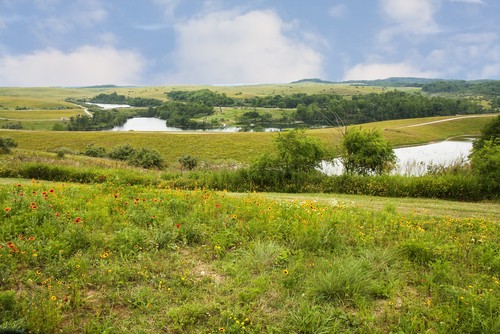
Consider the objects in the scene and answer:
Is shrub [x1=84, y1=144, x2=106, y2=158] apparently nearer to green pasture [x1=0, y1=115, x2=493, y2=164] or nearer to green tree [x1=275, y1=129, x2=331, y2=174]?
green pasture [x1=0, y1=115, x2=493, y2=164]

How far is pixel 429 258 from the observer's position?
6.12 meters

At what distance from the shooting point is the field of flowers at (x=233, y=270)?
441 centimetres

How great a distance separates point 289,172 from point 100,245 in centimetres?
1534

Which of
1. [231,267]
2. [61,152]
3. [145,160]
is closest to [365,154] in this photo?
[231,267]

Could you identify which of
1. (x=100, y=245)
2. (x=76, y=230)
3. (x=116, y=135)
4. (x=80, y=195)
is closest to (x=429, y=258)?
(x=100, y=245)

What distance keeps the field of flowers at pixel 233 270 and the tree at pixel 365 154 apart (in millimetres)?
20521

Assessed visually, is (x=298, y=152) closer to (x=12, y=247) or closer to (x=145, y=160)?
(x=12, y=247)

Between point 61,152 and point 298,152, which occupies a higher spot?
point 298,152

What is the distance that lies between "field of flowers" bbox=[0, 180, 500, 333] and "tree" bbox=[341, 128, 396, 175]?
20.5 meters

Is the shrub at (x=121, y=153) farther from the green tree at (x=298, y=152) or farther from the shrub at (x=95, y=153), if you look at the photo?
the green tree at (x=298, y=152)

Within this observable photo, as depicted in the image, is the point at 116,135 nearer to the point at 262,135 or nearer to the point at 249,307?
the point at 262,135

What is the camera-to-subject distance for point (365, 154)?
1123 inches

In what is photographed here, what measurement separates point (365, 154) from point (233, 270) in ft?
82.8

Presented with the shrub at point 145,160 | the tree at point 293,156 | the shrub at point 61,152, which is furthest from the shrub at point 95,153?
the tree at point 293,156
